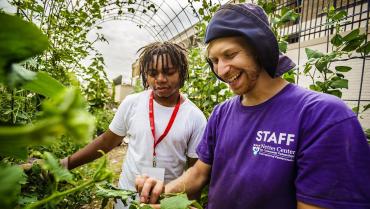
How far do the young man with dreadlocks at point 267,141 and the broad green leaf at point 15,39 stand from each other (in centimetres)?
102

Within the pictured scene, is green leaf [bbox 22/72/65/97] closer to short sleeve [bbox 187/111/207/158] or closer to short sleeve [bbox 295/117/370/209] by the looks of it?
short sleeve [bbox 295/117/370/209]

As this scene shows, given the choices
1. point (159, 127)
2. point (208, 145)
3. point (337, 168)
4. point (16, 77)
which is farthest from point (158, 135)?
point (16, 77)

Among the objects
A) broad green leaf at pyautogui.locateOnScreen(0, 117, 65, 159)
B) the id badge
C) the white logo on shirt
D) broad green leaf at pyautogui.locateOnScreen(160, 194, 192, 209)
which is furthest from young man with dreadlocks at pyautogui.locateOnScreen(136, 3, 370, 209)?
broad green leaf at pyautogui.locateOnScreen(0, 117, 65, 159)

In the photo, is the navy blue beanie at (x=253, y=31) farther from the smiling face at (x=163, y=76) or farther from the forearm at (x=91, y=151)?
the forearm at (x=91, y=151)

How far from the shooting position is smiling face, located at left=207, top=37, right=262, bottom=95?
1430 mm

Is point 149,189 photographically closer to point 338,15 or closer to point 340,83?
point 340,83

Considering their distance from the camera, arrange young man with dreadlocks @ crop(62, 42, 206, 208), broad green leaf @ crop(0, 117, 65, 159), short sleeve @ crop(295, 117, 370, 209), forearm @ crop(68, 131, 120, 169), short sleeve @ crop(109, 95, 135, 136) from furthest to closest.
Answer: short sleeve @ crop(109, 95, 135, 136)
young man with dreadlocks @ crop(62, 42, 206, 208)
forearm @ crop(68, 131, 120, 169)
short sleeve @ crop(295, 117, 370, 209)
broad green leaf @ crop(0, 117, 65, 159)

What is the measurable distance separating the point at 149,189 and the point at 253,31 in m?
0.88

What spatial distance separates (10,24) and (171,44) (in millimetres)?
2296

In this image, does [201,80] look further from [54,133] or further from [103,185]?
[54,133]

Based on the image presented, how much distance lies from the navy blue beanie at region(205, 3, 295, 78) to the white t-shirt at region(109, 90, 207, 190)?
841 millimetres

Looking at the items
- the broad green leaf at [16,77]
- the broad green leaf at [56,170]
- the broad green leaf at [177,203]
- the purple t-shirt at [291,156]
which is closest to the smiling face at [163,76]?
the purple t-shirt at [291,156]

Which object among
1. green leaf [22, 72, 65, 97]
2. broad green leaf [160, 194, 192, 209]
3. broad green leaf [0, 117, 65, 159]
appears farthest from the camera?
broad green leaf [160, 194, 192, 209]

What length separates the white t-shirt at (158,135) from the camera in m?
2.12
